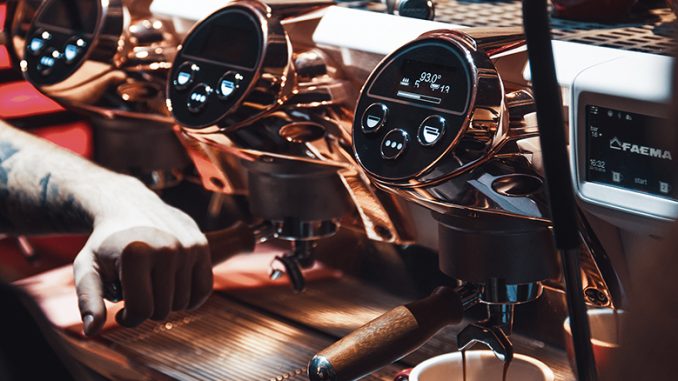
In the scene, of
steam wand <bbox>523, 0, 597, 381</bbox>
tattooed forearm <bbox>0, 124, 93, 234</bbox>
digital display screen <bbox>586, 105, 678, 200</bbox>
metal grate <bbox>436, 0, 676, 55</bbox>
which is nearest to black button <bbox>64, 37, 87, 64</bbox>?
tattooed forearm <bbox>0, 124, 93, 234</bbox>

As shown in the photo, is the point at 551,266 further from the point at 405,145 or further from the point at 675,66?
the point at 675,66

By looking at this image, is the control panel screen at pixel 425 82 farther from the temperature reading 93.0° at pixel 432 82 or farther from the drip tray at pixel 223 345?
the drip tray at pixel 223 345

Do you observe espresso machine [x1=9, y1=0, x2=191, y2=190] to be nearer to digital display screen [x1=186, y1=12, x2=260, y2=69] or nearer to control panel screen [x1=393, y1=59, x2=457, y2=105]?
digital display screen [x1=186, y1=12, x2=260, y2=69]

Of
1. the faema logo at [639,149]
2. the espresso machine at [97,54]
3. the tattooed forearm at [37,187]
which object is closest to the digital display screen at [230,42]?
the espresso machine at [97,54]

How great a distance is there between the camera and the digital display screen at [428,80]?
31.1 inches

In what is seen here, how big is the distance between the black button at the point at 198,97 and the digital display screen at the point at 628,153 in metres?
0.41

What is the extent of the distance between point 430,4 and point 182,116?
0.27 meters

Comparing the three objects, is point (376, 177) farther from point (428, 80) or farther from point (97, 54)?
point (97, 54)

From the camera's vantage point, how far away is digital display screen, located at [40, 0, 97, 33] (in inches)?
48.3

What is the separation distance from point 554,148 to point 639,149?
192 mm

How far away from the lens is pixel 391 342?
873mm

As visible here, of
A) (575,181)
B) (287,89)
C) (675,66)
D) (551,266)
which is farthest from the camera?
(287,89)

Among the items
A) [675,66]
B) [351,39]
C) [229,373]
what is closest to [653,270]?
[675,66]

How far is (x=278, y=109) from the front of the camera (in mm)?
986
